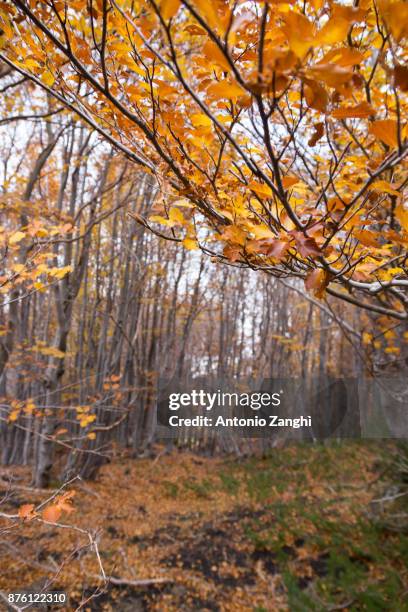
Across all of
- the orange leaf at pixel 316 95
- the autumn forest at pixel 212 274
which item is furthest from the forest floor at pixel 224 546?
the orange leaf at pixel 316 95

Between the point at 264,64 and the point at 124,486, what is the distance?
7.61m

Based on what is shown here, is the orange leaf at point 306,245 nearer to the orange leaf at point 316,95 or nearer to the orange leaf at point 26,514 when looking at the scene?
the orange leaf at point 316,95

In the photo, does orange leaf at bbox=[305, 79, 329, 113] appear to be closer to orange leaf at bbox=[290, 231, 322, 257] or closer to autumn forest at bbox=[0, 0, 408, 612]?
autumn forest at bbox=[0, 0, 408, 612]

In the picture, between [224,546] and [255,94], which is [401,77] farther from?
[224,546]

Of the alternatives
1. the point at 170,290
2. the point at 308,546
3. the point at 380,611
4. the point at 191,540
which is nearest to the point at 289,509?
the point at 308,546

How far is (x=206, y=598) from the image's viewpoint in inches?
142

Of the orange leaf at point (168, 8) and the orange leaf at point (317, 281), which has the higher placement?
the orange leaf at point (168, 8)

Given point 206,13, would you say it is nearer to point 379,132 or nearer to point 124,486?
point 379,132

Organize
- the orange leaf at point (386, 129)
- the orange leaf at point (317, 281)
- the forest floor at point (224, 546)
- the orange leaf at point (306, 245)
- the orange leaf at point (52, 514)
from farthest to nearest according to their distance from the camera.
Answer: the forest floor at point (224, 546), the orange leaf at point (52, 514), the orange leaf at point (317, 281), the orange leaf at point (306, 245), the orange leaf at point (386, 129)

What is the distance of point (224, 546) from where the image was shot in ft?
15.4

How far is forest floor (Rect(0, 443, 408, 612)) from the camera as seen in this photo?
339 cm

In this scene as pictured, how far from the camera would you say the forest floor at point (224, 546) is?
3.39 meters

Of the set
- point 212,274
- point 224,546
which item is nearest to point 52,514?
point 224,546

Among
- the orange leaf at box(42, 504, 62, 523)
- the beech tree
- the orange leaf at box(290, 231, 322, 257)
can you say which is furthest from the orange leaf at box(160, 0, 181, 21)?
the orange leaf at box(42, 504, 62, 523)
